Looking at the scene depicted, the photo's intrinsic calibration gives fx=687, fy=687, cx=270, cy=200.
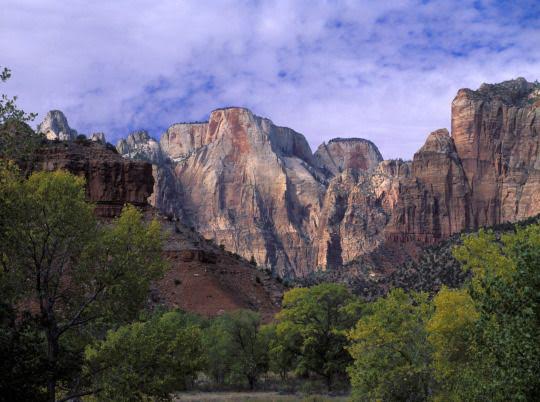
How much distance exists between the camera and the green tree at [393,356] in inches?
1021

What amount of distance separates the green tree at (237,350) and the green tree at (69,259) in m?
28.0

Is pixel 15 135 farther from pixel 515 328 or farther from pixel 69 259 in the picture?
pixel 515 328

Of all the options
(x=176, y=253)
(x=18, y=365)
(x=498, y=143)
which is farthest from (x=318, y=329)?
(x=498, y=143)

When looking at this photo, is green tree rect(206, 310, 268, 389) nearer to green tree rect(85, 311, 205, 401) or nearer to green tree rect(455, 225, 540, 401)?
green tree rect(85, 311, 205, 401)

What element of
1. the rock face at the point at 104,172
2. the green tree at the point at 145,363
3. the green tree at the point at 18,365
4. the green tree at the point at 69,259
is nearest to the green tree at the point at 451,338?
the green tree at the point at 145,363

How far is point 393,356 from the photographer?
26.7 meters

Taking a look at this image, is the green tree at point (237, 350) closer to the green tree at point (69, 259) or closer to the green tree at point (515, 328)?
the green tree at point (69, 259)

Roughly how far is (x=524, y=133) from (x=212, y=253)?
336 feet

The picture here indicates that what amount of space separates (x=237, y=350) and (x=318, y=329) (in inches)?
365

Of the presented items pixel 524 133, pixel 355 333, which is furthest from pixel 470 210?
pixel 355 333

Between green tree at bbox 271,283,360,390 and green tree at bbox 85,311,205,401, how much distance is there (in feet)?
75.6

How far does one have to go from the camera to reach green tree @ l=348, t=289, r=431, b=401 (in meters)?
25.9

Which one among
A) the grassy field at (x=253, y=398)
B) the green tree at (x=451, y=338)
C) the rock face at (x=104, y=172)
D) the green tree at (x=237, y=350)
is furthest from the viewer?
the rock face at (x=104, y=172)

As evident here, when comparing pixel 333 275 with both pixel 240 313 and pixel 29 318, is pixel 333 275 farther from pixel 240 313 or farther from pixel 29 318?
pixel 29 318
